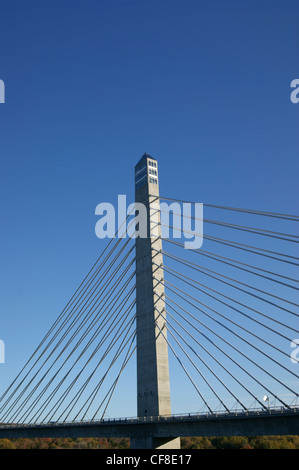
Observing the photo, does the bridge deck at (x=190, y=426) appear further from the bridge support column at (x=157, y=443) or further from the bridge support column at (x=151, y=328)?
the bridge support column at (x=151, y=328)

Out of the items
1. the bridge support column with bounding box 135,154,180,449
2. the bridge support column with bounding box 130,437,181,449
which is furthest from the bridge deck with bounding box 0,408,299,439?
the bridge support column with bounding box 135,154,180,449

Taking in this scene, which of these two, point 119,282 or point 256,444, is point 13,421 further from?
point 256,444

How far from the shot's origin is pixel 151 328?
1916 inches

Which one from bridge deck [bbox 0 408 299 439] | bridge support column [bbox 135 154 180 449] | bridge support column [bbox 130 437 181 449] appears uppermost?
bridge support column [bbox 135 154 180 449]

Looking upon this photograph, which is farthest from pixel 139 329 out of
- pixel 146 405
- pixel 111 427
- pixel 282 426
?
pixel 282 426

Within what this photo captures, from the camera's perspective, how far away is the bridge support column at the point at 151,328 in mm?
47062

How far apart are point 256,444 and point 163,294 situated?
193 feet

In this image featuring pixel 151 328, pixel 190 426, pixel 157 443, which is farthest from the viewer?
pixel 151 328

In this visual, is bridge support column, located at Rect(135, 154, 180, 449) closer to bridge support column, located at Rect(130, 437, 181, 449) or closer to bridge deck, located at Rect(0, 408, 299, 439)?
bridge support column, located at Rect(130, 437, 181, 449)

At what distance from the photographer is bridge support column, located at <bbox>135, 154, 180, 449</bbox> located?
154 ft

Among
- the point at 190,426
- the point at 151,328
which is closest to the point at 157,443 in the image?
the point at 190,426

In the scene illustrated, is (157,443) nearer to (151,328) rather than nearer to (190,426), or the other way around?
(190,426)

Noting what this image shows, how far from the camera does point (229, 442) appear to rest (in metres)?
92.2

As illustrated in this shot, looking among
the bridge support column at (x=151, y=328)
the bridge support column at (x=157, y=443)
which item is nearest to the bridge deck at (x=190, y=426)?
the bridge support column at (x=157, y=443)
